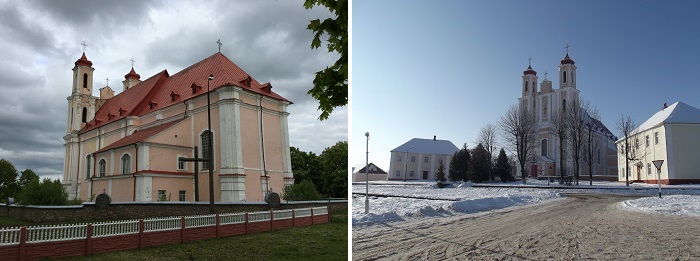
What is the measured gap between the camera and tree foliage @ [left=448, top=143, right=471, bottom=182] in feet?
13.1

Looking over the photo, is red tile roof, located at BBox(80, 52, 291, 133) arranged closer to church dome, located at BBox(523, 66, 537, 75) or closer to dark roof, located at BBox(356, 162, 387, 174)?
dark roof, located at BBox(356, 162, 387, 174)

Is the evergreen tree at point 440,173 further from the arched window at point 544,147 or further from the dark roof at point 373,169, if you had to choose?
the arched window at point 544,147

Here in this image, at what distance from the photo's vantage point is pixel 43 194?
4.11 metres

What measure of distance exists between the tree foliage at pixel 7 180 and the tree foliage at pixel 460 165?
3.42 meters

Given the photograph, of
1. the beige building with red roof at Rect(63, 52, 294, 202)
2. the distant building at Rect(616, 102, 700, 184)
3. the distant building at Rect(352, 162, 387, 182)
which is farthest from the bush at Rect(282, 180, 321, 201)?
the distant building at Rect(616, 102, 700, 184)

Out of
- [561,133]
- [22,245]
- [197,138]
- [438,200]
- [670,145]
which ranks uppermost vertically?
[197,138]

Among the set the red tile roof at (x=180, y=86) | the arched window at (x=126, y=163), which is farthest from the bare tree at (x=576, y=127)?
the arched window at (x=126, y=163)

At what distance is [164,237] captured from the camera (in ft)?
14.0

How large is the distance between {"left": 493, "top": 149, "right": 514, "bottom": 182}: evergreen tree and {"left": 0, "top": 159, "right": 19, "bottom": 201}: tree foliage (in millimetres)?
3877

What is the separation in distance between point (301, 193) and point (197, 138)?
5397 millimetres

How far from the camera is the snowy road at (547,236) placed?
306cm

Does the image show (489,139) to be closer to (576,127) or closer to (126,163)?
(576,127)

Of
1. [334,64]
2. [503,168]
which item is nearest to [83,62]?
[334,64]

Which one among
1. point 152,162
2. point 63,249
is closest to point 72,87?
point 63,249
